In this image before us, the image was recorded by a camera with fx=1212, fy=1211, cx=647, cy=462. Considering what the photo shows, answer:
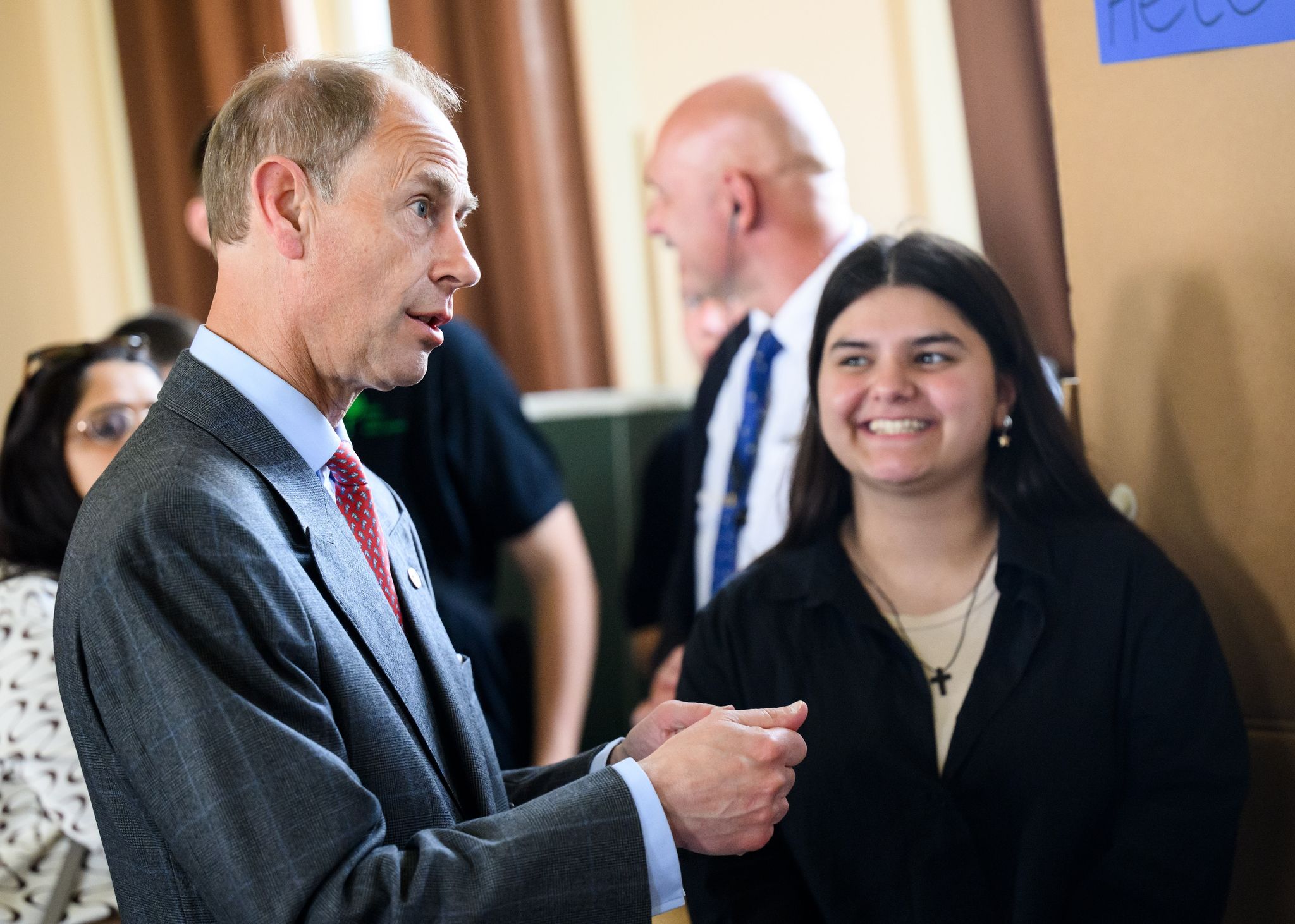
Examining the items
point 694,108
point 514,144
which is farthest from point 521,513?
point 514,144

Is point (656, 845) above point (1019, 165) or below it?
below

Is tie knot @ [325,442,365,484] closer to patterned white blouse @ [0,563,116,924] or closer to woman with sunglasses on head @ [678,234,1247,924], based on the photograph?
woman with sunglasses on head @ [678,234,1247,924]

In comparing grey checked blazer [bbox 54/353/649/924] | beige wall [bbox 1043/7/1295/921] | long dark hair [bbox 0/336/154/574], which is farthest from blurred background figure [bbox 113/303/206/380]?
beige wall [bbox 1043/7/1295/921]

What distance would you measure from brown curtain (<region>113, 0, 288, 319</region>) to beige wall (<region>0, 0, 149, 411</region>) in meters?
0.18

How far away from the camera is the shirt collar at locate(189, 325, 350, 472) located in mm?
1129

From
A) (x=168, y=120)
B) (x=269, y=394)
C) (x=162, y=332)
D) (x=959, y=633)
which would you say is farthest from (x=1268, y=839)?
(x=168, y=120)

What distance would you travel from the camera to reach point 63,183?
3.97m

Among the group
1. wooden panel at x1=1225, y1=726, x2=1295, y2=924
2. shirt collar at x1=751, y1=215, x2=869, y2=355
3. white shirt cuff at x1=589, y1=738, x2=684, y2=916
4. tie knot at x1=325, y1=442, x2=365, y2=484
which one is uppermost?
shirt collar at x1=751, y1=215, x2=869, y2=355

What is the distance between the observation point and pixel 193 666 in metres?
0.94

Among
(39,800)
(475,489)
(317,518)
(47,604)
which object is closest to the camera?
(317,518)

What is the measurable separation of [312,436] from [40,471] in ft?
4.09

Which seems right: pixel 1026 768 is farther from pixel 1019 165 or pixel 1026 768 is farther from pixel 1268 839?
pixel 1019 165

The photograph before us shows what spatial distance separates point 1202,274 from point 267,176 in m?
1.22

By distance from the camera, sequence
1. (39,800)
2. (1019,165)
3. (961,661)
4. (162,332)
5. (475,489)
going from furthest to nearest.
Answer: (162,332) < (475,489) < (1019,165) < (39,800) < (961,661)
